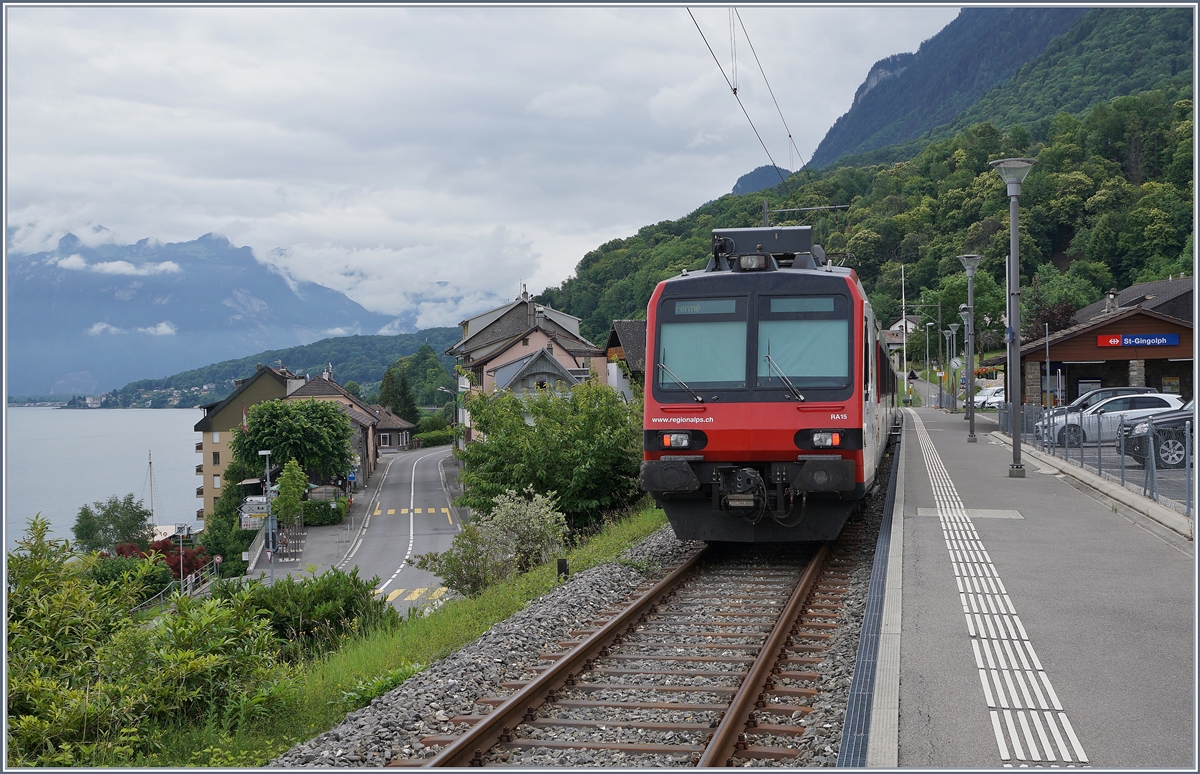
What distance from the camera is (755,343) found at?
414 inches

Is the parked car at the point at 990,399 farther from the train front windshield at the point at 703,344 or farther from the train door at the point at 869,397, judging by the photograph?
the train front windshield at the point at 703,344

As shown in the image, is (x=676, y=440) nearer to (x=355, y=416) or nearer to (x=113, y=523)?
(x=355, y=416)

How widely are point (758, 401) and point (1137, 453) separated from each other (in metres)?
10.5

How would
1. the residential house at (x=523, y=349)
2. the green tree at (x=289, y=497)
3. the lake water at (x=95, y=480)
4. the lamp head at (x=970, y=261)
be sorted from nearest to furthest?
the lamp head at (x=970, y=261) → the green tree at (x=289, y=497) → the residential house at (x=523, y=349) → the lake water at (x=95, y=480)

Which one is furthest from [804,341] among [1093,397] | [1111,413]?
[1093,397]

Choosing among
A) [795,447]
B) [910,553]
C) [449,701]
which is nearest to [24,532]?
[449,701]

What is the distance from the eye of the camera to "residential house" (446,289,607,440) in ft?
197

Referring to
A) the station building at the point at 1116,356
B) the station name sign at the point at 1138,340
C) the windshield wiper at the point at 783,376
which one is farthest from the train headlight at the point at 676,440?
the station name sign at the point at 1138,340

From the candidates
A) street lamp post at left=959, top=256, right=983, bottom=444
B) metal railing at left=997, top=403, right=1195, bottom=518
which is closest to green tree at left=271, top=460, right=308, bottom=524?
street lamp post at left=959, top=256, right=983, bottom=444

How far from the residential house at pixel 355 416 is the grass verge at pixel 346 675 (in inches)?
2577

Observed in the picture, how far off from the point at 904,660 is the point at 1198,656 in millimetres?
1775

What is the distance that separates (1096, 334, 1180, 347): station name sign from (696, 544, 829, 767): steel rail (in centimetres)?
3178

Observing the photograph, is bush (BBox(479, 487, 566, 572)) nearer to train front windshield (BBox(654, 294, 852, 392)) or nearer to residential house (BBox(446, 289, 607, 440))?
train front windshield (BBox(654, 294, 852, 392))

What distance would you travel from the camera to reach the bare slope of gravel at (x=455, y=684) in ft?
17.9
